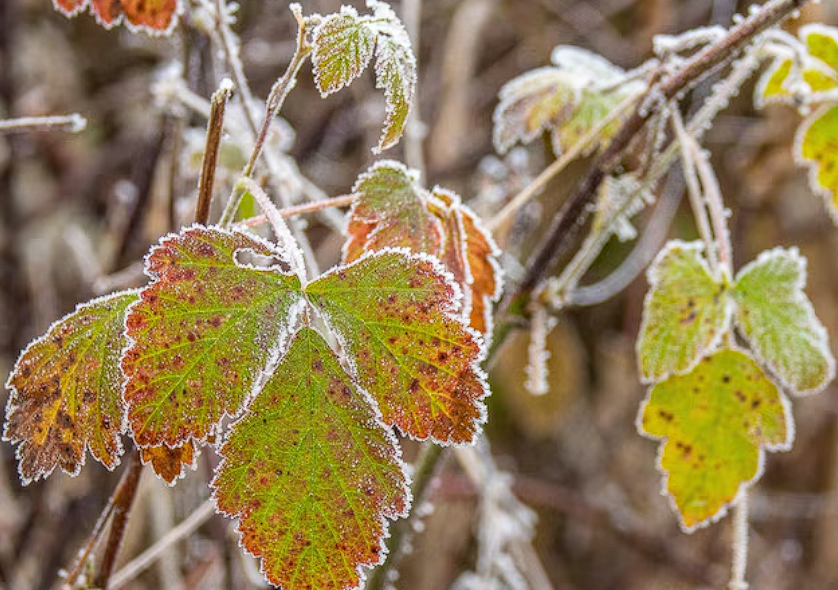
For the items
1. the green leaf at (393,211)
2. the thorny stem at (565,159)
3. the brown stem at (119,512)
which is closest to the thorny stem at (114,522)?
the brown stem at (119,512)

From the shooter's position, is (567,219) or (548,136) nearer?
(567,219)

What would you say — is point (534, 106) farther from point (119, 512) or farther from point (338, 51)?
point (119, 512)

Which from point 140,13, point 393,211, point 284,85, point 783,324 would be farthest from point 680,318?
point 140,13

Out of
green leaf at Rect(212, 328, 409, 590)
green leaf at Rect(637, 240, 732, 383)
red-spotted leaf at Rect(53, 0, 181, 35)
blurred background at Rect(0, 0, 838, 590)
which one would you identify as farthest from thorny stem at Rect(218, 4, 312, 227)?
blurred background at Rect(0, 0, 838, 590)

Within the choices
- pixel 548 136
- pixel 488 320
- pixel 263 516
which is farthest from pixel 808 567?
pixel 263 516

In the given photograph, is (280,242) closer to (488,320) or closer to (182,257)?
(182,257)

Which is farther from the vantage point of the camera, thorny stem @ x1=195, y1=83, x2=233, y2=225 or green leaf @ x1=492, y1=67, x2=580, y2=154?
green leaf @ x1=492, y1=67, x2=580, y2=154

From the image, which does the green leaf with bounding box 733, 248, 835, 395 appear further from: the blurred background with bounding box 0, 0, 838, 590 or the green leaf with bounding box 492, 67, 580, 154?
the blurred background with bounding box 0, 0, 838, 590
